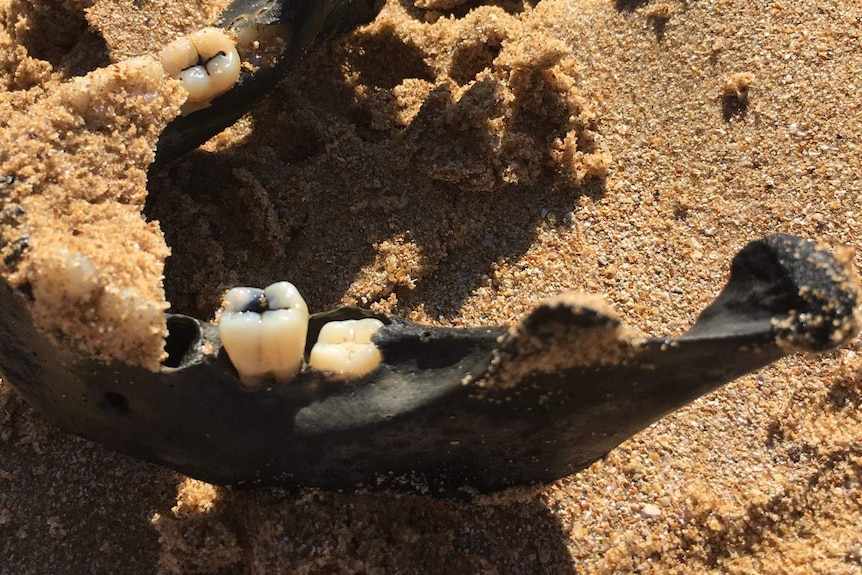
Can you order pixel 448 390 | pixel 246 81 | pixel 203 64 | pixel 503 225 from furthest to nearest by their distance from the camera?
pixel 503 225 → pixel 246 81 → pixel 203 64 → pixel 448 390

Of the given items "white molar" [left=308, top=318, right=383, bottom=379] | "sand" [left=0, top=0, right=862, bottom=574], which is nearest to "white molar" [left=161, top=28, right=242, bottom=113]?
"sand" [left=0, top=0, right=862, bottom=574]

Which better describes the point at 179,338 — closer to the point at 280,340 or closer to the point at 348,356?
the point at 280,340

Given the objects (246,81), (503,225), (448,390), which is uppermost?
(246,81)

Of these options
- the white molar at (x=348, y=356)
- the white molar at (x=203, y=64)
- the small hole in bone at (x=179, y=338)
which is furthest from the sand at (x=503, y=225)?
the white molar at (x=348, y=356)

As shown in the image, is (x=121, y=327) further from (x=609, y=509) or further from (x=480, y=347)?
(x=609, y=509)

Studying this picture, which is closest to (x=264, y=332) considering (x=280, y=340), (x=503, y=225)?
(x=280, y=340)

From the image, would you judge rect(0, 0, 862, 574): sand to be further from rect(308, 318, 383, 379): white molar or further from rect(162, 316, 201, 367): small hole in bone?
rect(308, 318, 383, 379): white molar
